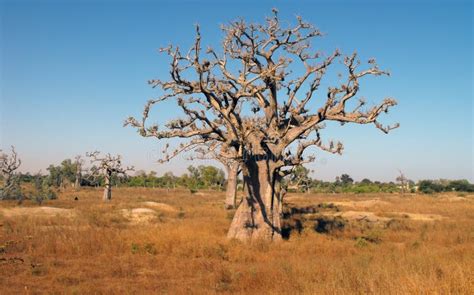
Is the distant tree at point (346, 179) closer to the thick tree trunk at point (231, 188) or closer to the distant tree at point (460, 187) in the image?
the distant tree at point (460, 187)

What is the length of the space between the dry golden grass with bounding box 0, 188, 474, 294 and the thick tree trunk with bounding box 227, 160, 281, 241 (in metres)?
0.62

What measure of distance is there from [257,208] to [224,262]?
134 inches

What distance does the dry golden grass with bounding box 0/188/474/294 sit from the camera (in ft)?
23.7

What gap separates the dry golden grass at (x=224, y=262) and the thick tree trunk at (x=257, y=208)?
62cm

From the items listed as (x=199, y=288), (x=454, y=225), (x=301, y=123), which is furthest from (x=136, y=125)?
(x=454, y=225)

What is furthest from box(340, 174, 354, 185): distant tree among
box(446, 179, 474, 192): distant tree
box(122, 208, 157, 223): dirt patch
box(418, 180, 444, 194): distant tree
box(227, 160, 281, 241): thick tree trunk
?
box(227, 160, 281, 241): thick tree trunk

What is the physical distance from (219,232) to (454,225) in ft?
33.4

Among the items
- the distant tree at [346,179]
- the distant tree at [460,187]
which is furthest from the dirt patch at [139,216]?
the distant tree at [346,179]

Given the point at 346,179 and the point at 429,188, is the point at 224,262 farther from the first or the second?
the point at 346,179

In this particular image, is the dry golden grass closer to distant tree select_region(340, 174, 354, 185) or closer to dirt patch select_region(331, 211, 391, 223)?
dirt patch select_region(331, 211, 391, 223)

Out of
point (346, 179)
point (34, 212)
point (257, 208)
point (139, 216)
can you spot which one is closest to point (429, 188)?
point (346, 179)

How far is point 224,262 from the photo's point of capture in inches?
414

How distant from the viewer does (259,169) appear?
13.6 meters

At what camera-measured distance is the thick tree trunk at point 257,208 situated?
1348cm
